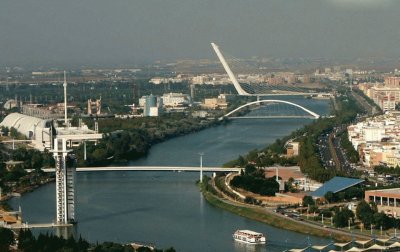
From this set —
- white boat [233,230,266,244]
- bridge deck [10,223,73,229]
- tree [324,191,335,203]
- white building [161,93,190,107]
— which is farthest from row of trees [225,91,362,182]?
white building [161,93,190,107]

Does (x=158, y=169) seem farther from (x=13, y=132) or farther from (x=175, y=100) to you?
(x=175, y=100)

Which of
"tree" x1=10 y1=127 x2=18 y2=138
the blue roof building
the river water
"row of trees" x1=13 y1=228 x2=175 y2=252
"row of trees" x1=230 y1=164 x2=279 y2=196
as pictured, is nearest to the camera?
"row of trees" x1=13 y1=228 x2=175 y2=252

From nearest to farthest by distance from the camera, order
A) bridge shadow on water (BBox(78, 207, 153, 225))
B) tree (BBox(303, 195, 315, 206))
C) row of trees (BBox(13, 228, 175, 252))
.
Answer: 1. row of trees (BBox(13, 228, 175, 252))
2. bridge shadow on water (BBox(78, 207, 153, 225))
3. tree (BBox(303, 195, 315, 206))

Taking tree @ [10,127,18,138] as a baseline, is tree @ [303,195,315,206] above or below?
below

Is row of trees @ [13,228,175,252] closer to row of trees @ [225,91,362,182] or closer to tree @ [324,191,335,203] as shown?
tree @ [324,191,335,203]

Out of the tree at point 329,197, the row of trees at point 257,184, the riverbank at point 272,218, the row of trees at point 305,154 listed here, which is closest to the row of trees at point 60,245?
the riverbank at point 272,218

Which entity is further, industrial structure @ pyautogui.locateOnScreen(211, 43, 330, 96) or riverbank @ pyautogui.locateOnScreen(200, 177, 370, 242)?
industrial structure @ pyautogui.locateOnScreen(211, 43, 330, 96)

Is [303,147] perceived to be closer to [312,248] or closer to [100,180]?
[100,180]

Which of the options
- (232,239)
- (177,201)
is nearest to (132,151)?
(177,201)

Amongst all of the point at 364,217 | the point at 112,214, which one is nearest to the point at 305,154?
the point at 112,214
